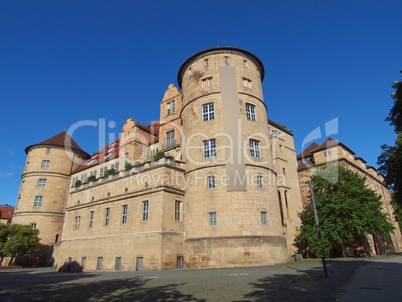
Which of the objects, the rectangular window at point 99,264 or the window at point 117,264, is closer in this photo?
the window at point 117,264

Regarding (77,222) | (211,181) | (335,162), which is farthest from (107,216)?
(335,162)

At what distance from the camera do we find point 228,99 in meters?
28.6

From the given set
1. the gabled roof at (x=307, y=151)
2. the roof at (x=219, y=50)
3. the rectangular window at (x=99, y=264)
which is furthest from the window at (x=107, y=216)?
the gabled roof at (x=307, y=151)

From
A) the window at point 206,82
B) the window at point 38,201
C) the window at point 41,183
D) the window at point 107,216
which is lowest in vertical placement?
the window at point 107,216

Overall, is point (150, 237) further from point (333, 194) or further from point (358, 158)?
point (358, 158)

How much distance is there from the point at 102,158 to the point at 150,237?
957 inches

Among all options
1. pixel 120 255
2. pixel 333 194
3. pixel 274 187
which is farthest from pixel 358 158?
pixel 120 255

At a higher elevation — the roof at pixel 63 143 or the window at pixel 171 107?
the roof at pixel 63 143

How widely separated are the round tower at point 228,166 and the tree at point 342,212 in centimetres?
644

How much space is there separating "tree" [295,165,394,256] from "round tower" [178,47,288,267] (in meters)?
6.44

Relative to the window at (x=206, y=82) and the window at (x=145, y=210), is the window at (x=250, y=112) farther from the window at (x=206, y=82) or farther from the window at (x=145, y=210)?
the window at (x=145, y=210)

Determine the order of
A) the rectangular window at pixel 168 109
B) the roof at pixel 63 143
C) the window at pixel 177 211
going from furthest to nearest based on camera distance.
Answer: the roof at pixel 63 143 → the rectangular window at pixel 168 109 → the window at pixel 177 211

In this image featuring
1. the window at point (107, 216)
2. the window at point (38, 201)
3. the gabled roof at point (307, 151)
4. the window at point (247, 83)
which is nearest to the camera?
the window at point (247, 83)

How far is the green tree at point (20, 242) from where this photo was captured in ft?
126
